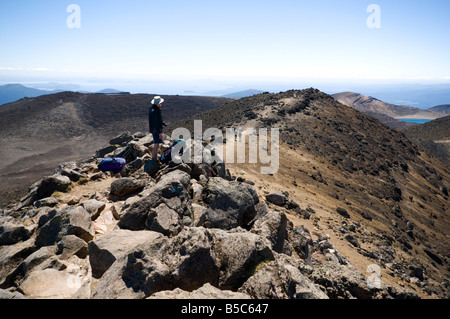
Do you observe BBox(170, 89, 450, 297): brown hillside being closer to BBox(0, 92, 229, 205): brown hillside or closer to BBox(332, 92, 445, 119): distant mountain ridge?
BBox(0, 92, 229, 205): brown hillside

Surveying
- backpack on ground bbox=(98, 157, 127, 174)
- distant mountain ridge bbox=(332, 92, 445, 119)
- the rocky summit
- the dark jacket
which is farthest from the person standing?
distant mountain ridge bbox=(332, 92, 445, 119)

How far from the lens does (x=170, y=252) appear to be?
470 centimetres

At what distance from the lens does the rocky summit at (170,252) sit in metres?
4.32

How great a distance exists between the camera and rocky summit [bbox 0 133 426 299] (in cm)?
432

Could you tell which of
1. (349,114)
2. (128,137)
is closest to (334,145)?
(349,114)

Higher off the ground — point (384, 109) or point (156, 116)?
point (384, 109)

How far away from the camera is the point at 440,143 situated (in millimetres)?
51969

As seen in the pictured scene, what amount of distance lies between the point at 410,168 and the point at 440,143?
96.5 ft
